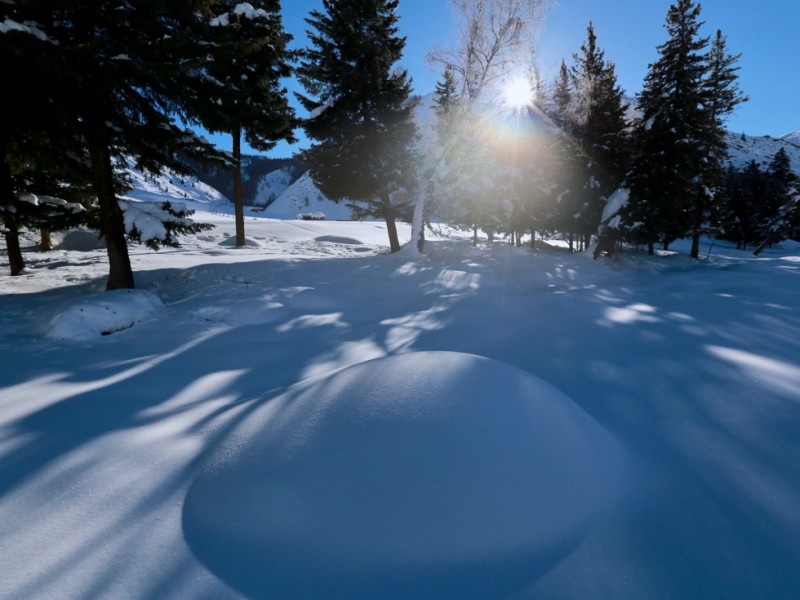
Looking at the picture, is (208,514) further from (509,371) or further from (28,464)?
(509,371)

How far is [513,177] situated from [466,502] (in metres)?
24.9

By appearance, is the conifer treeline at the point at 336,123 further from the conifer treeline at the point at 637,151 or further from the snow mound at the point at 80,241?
the snow mound at the point at 80,241

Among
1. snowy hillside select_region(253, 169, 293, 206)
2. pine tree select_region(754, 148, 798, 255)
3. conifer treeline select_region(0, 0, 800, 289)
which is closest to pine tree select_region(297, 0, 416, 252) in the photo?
conifer treeline select_region(0, 0, 800, 289)

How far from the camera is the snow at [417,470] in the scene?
1.54 meters

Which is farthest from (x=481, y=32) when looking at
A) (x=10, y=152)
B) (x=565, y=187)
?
(x=10, y=152)

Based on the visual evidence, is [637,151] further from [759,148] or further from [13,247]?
[759,148]

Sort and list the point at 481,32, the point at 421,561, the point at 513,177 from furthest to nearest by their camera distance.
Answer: the point at 513,177, the point at 481,32, the point at 421,561

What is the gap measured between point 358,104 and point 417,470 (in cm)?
1610

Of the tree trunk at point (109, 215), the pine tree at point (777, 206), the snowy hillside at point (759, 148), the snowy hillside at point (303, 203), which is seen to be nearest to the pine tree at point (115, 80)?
the tree trunk at point (109, 215)

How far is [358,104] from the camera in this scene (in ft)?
49.7

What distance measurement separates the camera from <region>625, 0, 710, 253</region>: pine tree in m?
17.6

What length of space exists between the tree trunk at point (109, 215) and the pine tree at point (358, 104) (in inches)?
360

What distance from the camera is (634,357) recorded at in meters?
3.61

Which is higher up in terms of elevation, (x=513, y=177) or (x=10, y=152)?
(x=513, y=177)
